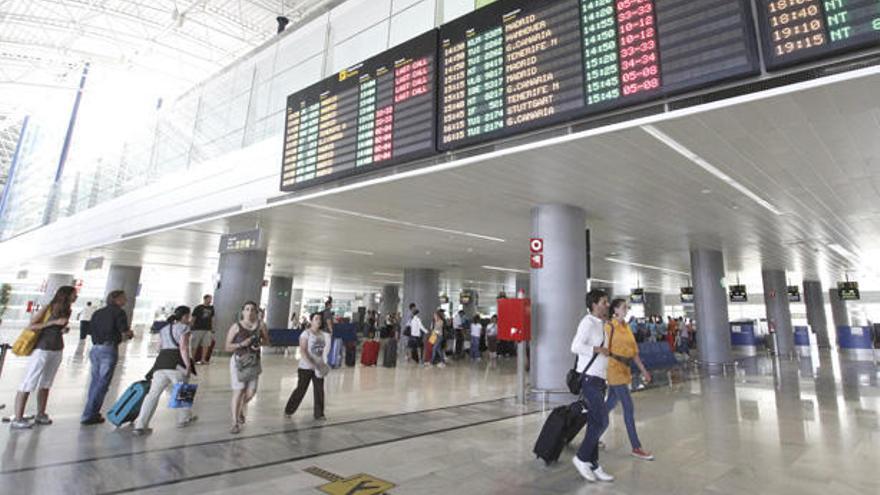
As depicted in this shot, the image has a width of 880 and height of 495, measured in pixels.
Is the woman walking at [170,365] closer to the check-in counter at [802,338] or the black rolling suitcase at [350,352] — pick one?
the black rolling suitcase at [350,352]

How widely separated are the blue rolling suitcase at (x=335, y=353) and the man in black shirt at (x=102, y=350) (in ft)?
25.3

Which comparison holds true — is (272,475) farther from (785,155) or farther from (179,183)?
(179,183)

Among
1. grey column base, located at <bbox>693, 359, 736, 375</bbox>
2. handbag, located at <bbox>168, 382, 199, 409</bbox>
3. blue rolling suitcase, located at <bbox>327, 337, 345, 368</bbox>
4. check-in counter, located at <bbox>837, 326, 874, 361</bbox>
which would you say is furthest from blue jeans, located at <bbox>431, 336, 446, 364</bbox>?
check-in counter, located at <bbox>837, 326, 874, 361</bbox>

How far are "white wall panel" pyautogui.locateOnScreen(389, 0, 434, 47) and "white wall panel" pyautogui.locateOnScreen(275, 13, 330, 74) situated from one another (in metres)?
2.89

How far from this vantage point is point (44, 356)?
5.54 m

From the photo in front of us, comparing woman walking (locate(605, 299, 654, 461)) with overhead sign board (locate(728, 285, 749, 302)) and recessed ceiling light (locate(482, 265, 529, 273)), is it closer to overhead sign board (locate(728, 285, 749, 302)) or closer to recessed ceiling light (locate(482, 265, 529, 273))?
recessed ceiling light (locate(482, 265, 529, 273))

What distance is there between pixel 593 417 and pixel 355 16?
9885mm

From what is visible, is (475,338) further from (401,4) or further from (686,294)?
(686,294)

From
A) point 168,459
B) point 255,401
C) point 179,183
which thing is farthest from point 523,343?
point 179,183

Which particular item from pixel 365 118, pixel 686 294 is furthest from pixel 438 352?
pixel 686 294

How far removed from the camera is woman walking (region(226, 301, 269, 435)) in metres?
5.65

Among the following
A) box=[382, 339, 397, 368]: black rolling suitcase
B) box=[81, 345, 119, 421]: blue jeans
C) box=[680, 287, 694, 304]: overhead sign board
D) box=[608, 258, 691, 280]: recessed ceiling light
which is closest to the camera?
box=[81, 345, 119, 421]: blue jeans

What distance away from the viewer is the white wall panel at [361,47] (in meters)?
9.42

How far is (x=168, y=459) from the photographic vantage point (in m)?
4.44
